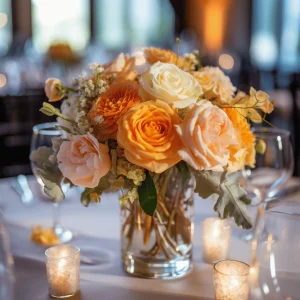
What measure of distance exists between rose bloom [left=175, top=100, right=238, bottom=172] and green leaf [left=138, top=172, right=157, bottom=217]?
92mm

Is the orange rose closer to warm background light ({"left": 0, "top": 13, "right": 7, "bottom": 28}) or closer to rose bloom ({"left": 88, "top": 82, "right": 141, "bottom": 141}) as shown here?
rose bloom ({"left": 88, "top": 82, "right": 141, "bottom": 141})

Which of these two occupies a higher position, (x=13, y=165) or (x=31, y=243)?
(x=31, y=243)

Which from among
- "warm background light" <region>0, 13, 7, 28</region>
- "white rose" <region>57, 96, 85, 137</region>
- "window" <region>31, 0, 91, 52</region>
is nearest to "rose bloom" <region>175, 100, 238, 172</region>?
"white rose" <region>57, 96, 85, 137</region>

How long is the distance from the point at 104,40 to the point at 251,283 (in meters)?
9.10

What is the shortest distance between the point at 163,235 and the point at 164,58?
331 millimetres

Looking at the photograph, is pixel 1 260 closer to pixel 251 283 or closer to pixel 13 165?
pixel 251 283

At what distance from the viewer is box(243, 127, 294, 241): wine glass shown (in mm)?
1171

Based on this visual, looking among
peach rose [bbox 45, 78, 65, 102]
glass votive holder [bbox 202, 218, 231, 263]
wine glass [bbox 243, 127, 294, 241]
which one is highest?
peach rose [bbox 45, 78, 65, 102]

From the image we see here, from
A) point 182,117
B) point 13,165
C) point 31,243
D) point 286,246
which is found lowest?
point 13,165

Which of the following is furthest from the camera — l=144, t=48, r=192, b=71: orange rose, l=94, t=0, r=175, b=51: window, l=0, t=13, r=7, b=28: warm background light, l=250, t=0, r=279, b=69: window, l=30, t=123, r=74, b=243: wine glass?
l=94, t=0, r=175, b=51: window

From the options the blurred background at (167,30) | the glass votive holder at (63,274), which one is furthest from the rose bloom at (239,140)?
the blurred background at (167,30)

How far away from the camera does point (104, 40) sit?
380 inches

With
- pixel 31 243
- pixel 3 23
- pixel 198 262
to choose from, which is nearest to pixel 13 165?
pixel 31 243

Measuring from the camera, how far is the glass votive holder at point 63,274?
88 centimetres
